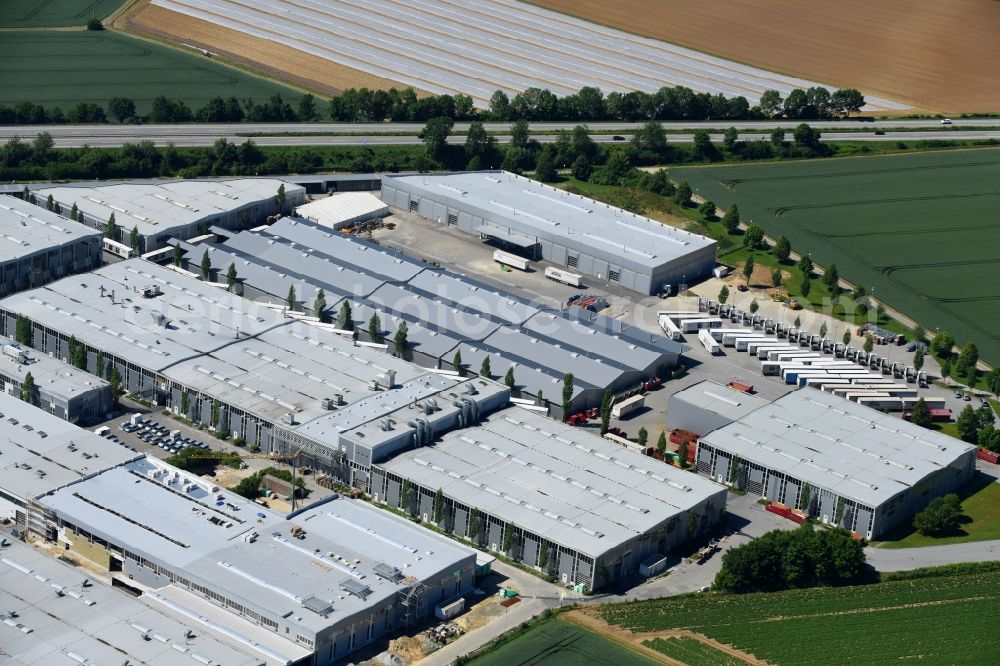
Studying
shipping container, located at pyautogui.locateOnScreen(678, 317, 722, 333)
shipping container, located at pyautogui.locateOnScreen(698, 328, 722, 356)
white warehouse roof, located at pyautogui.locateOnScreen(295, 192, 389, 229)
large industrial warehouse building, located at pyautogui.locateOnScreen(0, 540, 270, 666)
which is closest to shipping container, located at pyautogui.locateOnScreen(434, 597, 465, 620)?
large industrial warehouse building, located at pyautogui.locateOnScreen(0, 540, 270, 666)

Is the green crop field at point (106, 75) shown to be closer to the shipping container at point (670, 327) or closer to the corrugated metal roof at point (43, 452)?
the shipping container at point (670, 327)

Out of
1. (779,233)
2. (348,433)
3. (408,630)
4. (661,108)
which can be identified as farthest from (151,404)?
→ (661,108)

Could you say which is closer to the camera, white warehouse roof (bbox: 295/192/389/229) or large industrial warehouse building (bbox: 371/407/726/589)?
large industrial warehouse building (bbox: 371/407/726/589)

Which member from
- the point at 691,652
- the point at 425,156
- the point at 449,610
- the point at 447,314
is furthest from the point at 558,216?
the point at 691,652

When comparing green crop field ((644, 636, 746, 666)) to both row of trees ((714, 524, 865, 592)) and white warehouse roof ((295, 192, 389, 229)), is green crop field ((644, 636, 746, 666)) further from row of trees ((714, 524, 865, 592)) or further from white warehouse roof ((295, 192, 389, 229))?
white warehouse roof ((295, 192, 389, 229))

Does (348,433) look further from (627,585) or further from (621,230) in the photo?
(621,230)

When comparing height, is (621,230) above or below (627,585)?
above

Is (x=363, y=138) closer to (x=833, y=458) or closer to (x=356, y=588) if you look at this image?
(x=833, y=458)
